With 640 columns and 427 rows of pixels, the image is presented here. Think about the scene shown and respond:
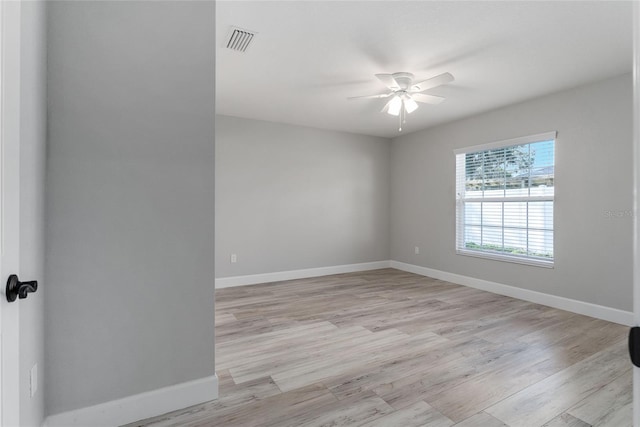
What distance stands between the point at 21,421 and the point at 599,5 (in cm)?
379

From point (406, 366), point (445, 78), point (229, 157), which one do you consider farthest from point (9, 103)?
point (229, 157)

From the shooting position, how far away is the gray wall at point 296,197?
4820 millimetres

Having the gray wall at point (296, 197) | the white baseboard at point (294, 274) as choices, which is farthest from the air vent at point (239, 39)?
the white baseboard at point (294, 274)

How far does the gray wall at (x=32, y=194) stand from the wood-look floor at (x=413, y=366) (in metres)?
0.64

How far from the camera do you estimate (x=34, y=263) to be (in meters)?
1.37

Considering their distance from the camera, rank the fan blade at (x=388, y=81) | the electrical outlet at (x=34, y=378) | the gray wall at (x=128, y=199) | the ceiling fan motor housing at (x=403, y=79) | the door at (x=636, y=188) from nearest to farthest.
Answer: the door at (x=636, y=188), the electrical outlet at (x=34, y=378), the gray wall at (x=128, y=199), the fan blade at (x=388, y=81), the ceiling fan motor housing at (x=403, y=79)

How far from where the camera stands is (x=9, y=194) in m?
0.97

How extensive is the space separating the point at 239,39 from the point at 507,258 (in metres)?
4.13

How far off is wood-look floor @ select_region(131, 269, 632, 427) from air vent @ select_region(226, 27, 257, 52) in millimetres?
2512

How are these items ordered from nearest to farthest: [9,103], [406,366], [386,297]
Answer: [9,103] → [406,366] → [386,297]

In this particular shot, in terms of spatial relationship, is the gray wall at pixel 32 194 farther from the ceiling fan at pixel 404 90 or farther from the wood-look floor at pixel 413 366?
the ceiling fan at pixel 404 90

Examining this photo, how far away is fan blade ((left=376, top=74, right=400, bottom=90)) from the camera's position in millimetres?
3022

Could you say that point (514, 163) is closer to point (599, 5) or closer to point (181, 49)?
point (599, 5)

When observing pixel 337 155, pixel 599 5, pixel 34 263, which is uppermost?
pixel 599 5
